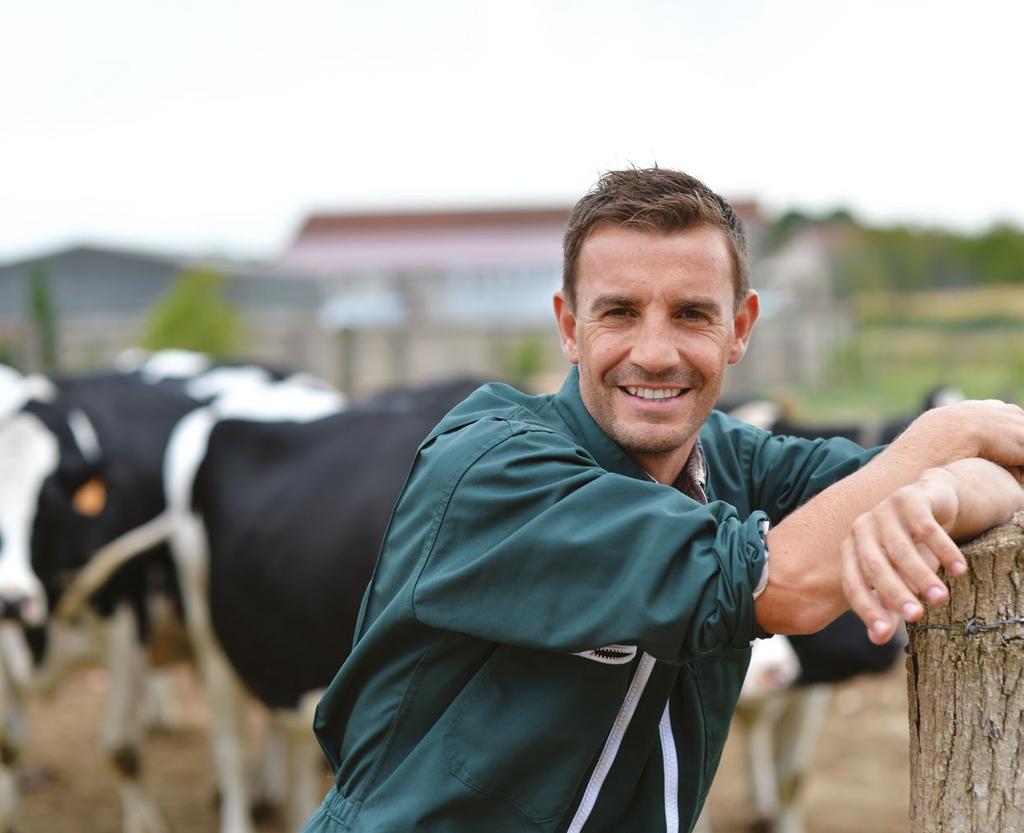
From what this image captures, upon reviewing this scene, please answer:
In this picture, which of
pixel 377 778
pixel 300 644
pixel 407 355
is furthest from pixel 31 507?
pixel 407 355

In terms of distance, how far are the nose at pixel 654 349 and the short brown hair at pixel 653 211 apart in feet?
0.43

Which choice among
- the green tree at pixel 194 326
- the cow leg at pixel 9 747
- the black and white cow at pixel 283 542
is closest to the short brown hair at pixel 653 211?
the black and white cow at pixel 283 542

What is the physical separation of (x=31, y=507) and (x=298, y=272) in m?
28.1

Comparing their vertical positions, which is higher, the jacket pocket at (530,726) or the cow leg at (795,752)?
the jacket pocket at (530,726)

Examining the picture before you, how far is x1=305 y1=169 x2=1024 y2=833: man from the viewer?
1.48m

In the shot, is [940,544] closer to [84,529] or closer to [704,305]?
[704,305]

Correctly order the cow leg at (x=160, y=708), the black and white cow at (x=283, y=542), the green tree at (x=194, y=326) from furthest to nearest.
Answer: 1. the green tree at (x=194, y=326)
2. the cow leg at (x=160, y=708)
3. the black and white cow at (x=283, y=542)

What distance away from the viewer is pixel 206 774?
20.3 ft

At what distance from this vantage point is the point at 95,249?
35.1 m

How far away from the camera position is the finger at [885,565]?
138 centimetres

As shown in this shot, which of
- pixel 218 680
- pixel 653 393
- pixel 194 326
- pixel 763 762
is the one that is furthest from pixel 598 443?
pixel 194 326

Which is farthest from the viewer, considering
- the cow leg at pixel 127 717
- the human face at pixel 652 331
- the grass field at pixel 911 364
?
the grass field at pixel 911 364

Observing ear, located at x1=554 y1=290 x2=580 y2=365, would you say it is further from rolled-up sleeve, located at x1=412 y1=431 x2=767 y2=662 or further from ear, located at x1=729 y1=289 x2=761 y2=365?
rolled-up sleeve, located at x1=412 y1=431 x2=767 y2=662

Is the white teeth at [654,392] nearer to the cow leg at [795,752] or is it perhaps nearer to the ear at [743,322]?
the ear at [743,322]
